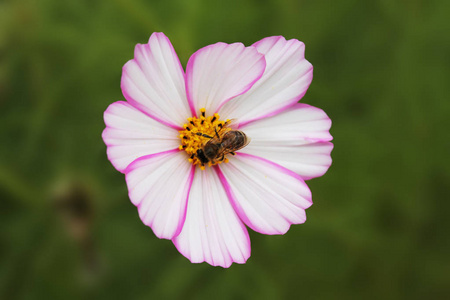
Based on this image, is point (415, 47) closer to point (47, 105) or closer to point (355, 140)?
point (355, 140)

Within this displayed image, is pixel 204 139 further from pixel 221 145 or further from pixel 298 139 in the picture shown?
pixel 298 139

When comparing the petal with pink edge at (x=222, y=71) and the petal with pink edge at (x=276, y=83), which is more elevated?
the petal with pink edge at (x=222, y=71)

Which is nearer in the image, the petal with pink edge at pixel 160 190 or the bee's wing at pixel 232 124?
the petal with pink edge at pixel 160 190

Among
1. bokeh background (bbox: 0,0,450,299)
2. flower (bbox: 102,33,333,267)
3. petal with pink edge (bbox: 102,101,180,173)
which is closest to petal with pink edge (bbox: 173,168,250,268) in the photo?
flower (bbox: 102,33,333,267)

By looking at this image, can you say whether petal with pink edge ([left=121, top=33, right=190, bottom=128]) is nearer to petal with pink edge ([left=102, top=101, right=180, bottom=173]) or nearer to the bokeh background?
petal with pink edge ([left=102, top=101, right=180, bottom=173])

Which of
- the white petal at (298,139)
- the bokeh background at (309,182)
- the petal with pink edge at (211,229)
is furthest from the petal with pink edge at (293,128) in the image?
the bokeh background at (309,182)

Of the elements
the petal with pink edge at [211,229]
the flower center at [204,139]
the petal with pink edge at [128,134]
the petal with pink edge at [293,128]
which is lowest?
the petal with pink edge at [211,229]

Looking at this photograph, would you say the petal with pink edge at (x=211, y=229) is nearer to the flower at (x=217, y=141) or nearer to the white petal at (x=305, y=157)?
the flower at (x=217, y=141)

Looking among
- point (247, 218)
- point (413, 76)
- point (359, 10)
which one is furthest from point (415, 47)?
point (247, 218)
